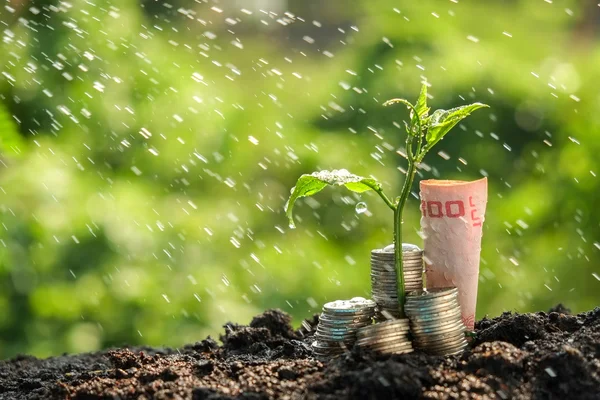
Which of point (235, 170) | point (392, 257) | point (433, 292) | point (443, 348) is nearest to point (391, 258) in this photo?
point (392, 257)

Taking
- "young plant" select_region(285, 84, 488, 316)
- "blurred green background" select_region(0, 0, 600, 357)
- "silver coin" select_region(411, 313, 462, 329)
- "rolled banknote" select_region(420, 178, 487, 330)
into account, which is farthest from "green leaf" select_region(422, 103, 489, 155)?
"blurred green background" select_region(0, 0, 600, 357)

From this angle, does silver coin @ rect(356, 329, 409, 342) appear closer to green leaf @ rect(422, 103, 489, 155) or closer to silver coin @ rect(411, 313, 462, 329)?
silver coin @ rect(411, 313, 462, 329)

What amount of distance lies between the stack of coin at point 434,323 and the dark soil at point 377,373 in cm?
7

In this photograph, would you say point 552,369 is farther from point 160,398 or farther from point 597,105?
point 597,105

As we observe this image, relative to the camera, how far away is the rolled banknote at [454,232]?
1.82 metres

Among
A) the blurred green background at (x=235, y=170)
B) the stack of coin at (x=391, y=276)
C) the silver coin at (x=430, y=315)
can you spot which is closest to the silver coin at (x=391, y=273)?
the stack of coin at (x=391, y=276)

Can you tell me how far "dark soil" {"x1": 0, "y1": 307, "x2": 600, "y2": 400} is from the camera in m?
1.47

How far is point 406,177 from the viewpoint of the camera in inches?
68.2

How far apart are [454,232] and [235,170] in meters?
3.76

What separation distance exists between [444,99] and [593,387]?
4.37 m

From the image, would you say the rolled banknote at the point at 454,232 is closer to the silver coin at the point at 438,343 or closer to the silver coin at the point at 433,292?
the silver coin at the point at 433,292

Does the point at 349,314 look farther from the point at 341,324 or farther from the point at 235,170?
the point at 235,170

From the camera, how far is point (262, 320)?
2.29 metres

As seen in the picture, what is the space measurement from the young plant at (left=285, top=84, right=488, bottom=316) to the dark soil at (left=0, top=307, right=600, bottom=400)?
9.8 inches
